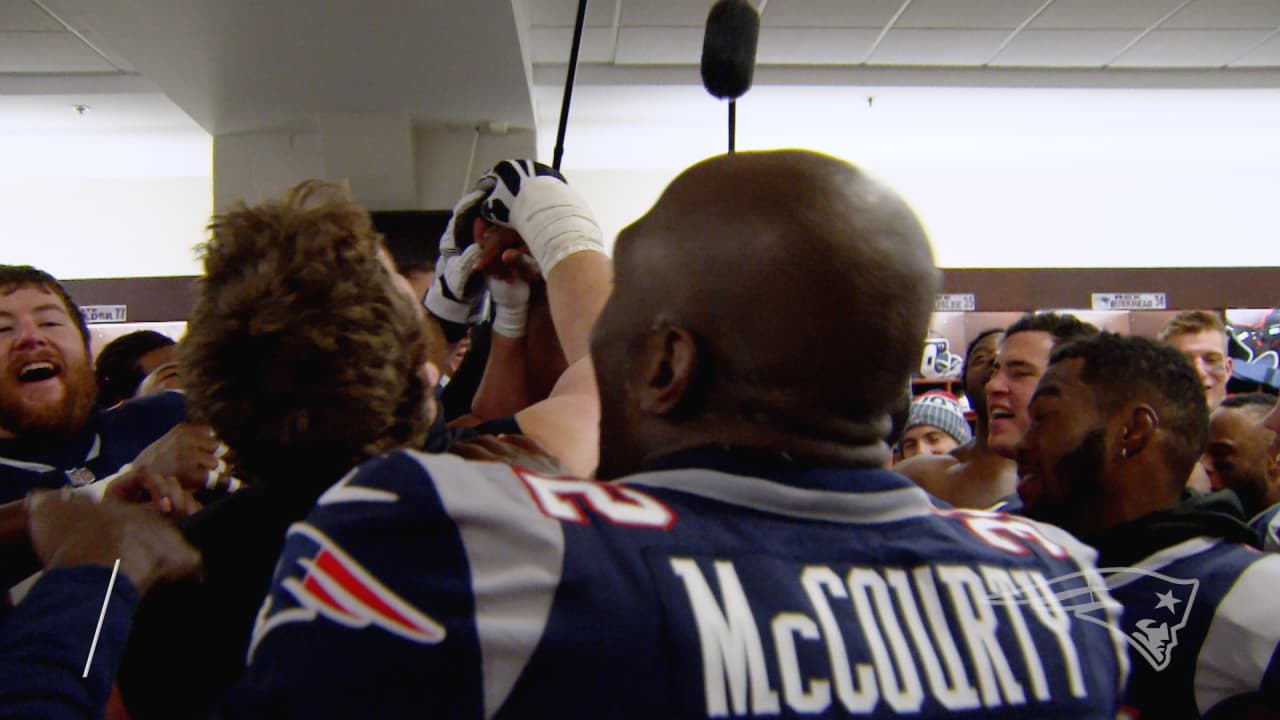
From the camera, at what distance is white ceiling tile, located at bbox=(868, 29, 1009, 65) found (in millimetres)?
4199

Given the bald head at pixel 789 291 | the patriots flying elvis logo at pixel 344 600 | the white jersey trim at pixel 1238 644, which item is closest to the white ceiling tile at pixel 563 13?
the white jersey trim at pixel 1238 644

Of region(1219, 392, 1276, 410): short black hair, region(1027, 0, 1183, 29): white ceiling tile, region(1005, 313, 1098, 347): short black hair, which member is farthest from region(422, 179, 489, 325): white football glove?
region(1027, 0, 1183, 29): white ceiling tile

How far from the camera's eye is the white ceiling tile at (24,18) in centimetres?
368

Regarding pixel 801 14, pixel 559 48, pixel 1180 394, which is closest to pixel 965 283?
pixel 801 14

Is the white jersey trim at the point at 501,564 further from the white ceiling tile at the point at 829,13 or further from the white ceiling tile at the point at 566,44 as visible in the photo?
the white ceiling tile at the point at 566,44

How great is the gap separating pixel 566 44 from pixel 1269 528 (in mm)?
3364

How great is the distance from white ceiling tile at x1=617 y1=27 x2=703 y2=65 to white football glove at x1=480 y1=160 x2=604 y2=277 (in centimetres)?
316

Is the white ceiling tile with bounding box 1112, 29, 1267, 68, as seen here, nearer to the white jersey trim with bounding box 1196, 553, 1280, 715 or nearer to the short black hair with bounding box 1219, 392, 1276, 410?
the short black hair with bounding box 1219, 392, 1276, 410

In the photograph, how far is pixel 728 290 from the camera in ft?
2.05

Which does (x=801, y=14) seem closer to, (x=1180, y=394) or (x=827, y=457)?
(x=1180, y=394)

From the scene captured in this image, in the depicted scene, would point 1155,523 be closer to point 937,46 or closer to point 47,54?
point 937,46

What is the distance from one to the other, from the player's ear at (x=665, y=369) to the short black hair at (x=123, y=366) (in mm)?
2681

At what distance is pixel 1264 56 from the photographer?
4.56m

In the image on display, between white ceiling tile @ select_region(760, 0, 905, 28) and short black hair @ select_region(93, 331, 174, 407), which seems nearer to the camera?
short black hair @ select_region(93, 331, 174, 407)
